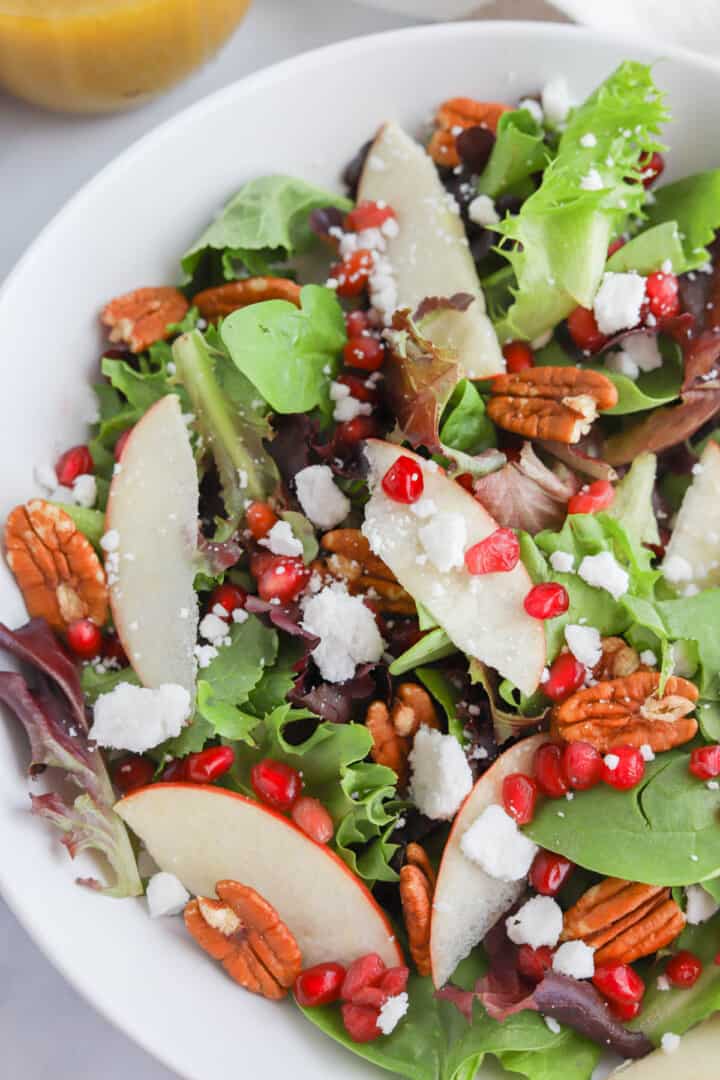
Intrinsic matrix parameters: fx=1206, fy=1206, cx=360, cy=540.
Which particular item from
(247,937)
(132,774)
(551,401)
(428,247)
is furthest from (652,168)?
(247,937)

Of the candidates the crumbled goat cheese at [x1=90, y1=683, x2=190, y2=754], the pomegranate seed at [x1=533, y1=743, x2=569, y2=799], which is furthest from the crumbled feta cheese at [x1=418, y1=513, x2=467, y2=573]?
the crumbled goat cheese at [x1=90, y1=683, x2=190, y2=754]

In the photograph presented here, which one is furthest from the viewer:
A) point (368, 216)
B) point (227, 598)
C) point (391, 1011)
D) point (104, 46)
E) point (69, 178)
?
point (69, 178)

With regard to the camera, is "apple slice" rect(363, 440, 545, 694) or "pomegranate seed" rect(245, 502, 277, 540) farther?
"pomegranate seed" rect(245, 502, 277, 540)

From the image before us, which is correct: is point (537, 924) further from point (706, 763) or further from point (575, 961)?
point (706, 763)

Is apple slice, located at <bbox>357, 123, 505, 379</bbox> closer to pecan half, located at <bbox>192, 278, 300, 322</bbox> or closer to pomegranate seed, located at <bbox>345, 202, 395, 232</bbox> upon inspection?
pomegranate seed, located at <bbox>345, 202, 395, 232</bbox>

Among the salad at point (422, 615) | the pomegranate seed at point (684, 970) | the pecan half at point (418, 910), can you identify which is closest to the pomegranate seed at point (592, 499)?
the salad at point (422, 615)

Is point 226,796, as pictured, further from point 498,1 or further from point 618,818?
point 498,1
